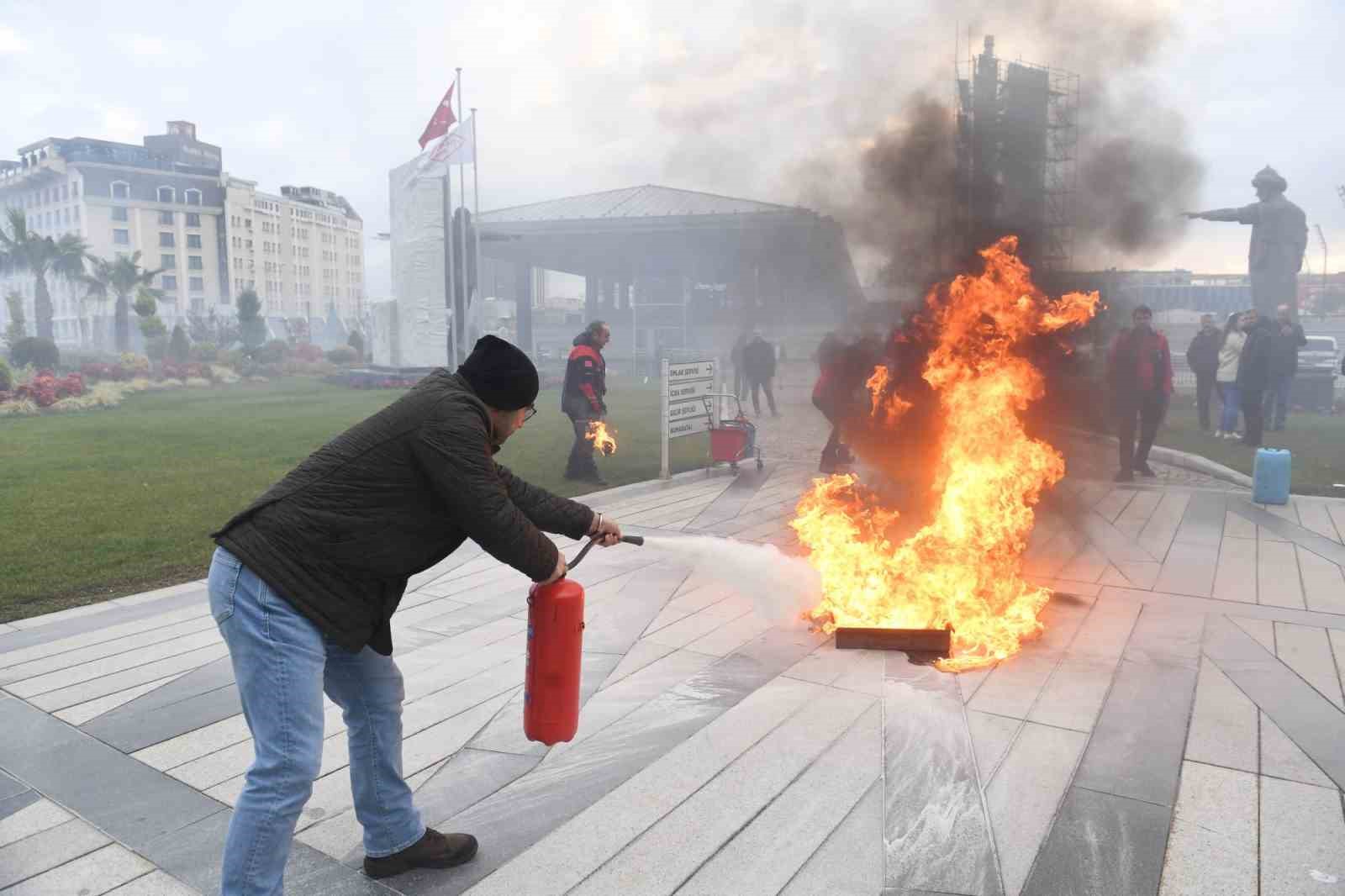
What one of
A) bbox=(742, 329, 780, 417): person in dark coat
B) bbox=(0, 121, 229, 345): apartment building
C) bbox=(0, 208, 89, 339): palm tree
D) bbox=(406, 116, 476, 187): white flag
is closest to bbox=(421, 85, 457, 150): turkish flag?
bbox=(406, 116, 476, 187): white flag

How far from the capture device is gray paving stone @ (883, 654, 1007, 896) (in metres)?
2.84

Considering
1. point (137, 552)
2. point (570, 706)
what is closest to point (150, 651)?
point (137, 552)

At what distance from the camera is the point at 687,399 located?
440 inches

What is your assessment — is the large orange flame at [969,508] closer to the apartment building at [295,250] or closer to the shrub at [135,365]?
the shrub at [135,365]

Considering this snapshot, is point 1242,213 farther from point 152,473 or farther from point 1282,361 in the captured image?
point 152,473

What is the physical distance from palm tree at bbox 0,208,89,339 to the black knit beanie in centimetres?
5562

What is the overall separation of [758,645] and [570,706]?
7.04 feet

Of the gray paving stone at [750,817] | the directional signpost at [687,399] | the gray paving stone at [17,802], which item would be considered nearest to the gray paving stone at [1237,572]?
the gray paving stone at [750,817]

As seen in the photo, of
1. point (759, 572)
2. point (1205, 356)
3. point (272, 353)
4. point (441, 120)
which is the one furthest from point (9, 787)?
point (272, 353)

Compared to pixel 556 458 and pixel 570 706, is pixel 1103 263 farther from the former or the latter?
pixel 570 706

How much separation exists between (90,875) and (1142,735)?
160 inches

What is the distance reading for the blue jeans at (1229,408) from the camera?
46.7ft

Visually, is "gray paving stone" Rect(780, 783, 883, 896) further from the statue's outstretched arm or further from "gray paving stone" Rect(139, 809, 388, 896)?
the statue's outstretched arm

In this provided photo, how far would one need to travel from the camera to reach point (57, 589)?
5.98m
